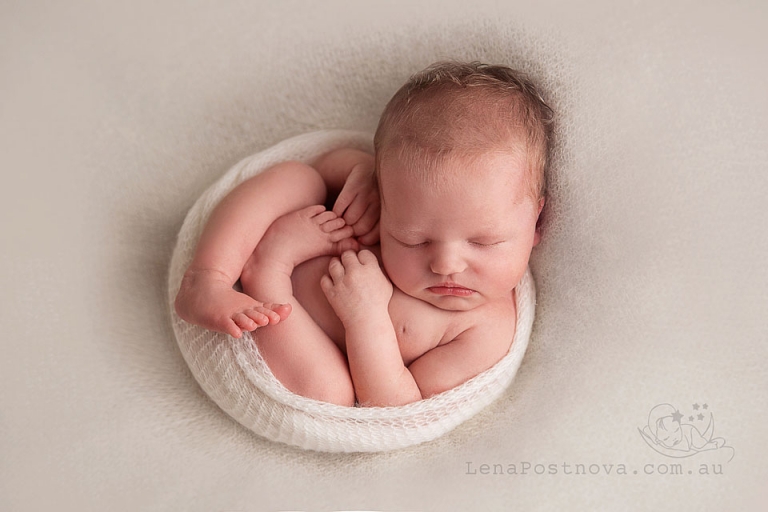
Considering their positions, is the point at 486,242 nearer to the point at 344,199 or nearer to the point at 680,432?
the point at 344,199

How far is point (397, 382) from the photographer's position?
1.17 metres

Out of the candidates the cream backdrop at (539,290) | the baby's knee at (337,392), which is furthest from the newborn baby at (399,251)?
the cream backdrop at (539,290)

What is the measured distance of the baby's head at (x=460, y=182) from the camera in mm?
1096

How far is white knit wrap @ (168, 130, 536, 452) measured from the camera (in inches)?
44.8

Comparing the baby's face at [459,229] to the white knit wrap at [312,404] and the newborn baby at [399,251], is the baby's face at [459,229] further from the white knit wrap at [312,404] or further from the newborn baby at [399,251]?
the white knit wrap at [312,404]

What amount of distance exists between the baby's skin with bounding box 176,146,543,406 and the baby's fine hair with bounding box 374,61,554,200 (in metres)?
0.03

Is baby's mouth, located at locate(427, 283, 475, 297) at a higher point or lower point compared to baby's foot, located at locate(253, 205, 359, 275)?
lower

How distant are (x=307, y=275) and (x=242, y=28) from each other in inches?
23.7

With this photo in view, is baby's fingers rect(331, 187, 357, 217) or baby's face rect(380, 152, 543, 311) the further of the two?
baby's fingers rect(331, 187, 357, 217)

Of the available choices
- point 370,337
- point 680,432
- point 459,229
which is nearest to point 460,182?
point 459,229

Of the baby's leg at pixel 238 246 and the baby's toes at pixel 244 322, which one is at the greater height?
the baby's leg at pixel 238 246

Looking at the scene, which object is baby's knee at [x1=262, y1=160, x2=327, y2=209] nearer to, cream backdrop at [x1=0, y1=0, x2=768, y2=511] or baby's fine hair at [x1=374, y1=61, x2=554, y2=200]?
baby's fine hair at [x1=374, y1=61, x2=554, y2=200]

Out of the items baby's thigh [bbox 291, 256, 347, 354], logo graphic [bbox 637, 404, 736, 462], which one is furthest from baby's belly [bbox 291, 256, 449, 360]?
logo graphic [bbox 637, 404, 736, 462]

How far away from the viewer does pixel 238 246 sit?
47.1 inches
